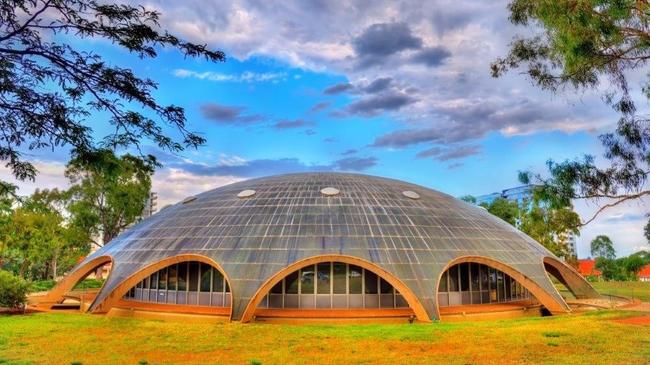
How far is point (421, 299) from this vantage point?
23.4 metres

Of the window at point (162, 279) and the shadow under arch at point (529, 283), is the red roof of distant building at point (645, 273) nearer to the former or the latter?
the shadow under arch at point (529, 283)

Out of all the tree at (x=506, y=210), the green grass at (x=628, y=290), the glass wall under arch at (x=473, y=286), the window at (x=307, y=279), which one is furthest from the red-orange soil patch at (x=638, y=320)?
the tree at (x=506, y=210)

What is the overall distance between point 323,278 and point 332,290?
811 mm

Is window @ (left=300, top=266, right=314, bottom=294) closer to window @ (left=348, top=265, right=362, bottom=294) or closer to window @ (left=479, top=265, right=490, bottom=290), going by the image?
window @ (left=348, top=265, right=362, bottom=294)

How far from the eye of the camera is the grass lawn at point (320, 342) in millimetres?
15289

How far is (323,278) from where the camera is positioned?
2572cm

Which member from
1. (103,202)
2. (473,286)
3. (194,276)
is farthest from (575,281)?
(103,202)

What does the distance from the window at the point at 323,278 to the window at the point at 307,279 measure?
35cm

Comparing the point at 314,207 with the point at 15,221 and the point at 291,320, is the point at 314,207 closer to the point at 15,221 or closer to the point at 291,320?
the point at 291,320

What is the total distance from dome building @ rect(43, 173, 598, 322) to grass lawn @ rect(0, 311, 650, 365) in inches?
122

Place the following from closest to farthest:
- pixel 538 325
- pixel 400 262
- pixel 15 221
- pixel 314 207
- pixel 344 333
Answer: pixel 344 333, pixel 538 325, pixel 400 262, pixel 314 207, pixel 15 221

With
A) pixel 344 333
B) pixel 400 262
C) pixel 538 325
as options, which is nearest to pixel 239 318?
pixel 344 333

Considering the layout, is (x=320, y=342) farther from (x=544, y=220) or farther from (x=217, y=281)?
(x=544, y=220)

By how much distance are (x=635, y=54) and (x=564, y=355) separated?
1057 centimetres
